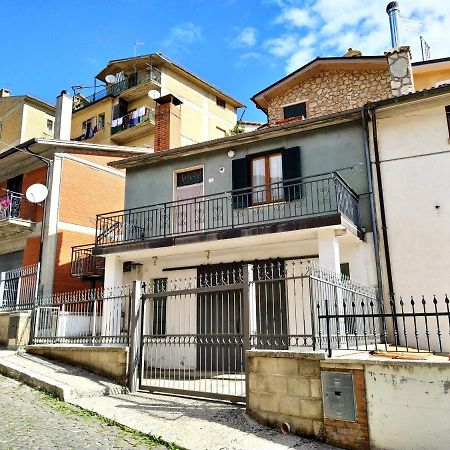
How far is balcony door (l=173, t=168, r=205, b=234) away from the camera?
1367 cm

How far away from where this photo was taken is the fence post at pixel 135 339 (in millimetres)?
9062

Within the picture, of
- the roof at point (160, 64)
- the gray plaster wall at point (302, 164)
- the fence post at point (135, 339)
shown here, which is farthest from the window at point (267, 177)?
the roof at point (160, 64)

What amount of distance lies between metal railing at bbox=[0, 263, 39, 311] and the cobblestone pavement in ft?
20.8

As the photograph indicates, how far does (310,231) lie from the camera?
10.8 m

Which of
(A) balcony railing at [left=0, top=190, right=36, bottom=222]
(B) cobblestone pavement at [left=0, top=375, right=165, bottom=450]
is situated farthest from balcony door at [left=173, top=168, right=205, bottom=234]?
(A) balcony railing at [left=0, top=190, right=36, bottom=222]

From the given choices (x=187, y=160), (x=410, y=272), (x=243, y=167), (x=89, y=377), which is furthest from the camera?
(x=187, y=160)

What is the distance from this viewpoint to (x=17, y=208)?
60.4 feet

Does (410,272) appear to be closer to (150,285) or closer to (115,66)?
(150,285)

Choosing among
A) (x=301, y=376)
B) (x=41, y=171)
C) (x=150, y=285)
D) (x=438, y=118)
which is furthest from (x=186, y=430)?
(x=41, y=171)

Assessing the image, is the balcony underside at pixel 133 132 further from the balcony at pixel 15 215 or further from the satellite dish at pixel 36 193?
the satellite dish at pixel 36 193

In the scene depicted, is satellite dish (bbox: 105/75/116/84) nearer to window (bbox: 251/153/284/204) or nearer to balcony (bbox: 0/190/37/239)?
balcony (bbox: 0/190/37/239)

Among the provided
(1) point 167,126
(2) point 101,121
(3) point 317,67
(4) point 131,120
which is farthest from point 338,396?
(2) point 101,121

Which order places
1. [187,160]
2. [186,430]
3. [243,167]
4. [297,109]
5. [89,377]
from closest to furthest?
[186,430], [89,377], [243,167], [187,160], [297,109]

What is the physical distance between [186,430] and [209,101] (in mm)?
30919
